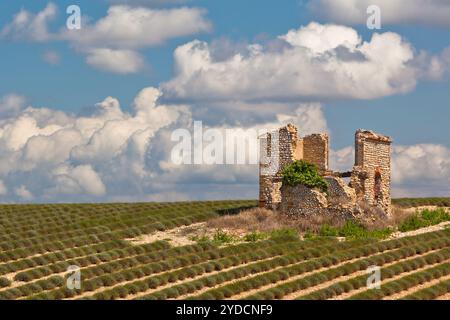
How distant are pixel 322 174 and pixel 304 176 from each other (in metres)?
2.44

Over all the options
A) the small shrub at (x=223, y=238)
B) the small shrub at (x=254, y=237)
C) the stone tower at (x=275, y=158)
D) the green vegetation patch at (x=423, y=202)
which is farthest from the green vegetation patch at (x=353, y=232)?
the green vegetation patch at (x=423, y=202)

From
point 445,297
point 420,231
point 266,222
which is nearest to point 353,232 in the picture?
point 420,231

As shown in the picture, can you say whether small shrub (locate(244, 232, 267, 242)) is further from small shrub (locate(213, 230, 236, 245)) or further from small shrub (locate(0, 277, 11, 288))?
small shrub (locate(0, 277, 11, 288))

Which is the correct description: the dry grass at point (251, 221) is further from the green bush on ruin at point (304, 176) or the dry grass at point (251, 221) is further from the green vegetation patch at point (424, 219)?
the green vegetation patch at point (424, 219)

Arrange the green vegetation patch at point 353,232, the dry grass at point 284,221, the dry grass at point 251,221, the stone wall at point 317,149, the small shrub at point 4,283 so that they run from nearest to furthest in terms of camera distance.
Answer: the small shrub at point 4,283
the green vegetation patch at point 353,232
the dry grass at point 284,221
the dry grass at point 251,221
the stone wall at point 317,149

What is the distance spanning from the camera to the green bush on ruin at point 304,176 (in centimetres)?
4459

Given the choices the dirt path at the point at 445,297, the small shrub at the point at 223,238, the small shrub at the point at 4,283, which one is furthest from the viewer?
the small shrub at the point at 223,238

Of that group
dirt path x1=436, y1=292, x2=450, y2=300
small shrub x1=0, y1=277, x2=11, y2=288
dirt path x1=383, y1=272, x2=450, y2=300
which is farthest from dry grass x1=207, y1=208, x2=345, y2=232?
small shrub x1=0, y1=277, x2=11, y2=288

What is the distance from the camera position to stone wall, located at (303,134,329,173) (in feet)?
157

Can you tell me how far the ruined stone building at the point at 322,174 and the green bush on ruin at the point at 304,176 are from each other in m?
0.27
